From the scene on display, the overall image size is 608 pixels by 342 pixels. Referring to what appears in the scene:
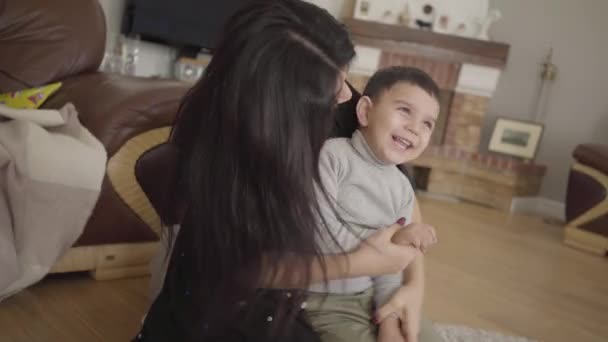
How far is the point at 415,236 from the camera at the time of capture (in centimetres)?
A: 92

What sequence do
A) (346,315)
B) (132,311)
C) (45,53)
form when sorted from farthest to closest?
1. (45,53)
2. (132,311)
3. (346,315)

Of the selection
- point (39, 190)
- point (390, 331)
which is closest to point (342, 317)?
point (390, 331)

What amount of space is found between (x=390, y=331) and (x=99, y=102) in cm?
96

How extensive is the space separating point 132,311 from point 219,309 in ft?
2.34

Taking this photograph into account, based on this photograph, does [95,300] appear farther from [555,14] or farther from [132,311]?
[555,14]

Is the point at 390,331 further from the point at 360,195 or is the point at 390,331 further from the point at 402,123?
the point at 402,123

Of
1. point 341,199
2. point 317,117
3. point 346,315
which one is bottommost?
point 346,315

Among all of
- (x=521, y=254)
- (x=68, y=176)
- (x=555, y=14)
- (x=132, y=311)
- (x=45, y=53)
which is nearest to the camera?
(x=68, y=176)

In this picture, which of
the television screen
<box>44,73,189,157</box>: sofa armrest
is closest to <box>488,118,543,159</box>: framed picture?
the television screen

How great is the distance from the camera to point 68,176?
1312mm

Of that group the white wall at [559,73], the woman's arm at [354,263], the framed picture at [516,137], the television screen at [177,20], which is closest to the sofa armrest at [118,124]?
the woman's arm at [354,263]

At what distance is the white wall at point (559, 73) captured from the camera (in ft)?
13.7

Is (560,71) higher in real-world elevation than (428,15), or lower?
lower

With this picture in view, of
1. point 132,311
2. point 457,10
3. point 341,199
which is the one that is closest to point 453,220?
point 457,10
